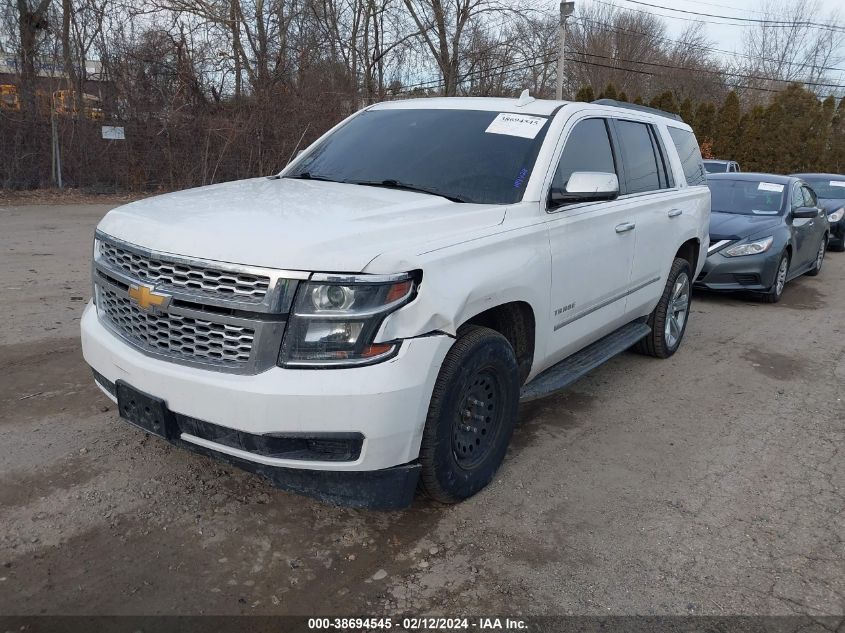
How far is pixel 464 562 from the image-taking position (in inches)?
116

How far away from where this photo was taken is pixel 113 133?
57.4 ft

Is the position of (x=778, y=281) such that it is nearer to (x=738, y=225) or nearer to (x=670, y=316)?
(x=738, y=225)

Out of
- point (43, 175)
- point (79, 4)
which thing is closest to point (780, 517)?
point (43, 175)

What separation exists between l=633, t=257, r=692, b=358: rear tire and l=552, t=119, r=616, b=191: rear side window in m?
1.48

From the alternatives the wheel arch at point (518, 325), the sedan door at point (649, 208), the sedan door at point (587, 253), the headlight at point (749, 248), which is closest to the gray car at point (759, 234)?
the headlight at point (749, 248)

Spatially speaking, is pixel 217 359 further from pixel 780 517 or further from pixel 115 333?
pixel 780 517

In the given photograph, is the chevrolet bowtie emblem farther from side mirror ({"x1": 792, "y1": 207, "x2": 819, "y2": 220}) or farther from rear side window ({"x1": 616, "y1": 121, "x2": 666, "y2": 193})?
side mirror ({"x1": 792, "y1": 207, "x2": 819, "y2": 220})

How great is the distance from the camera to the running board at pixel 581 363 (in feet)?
12.8

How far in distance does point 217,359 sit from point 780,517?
280 centimetres

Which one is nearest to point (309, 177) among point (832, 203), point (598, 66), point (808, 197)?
point (808, 197)

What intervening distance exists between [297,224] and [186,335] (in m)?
0.64

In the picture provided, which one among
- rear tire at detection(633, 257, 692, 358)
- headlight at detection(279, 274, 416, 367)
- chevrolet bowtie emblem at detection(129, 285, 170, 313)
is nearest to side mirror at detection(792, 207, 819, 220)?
rear tire at detection(633, 257, 692, 358)

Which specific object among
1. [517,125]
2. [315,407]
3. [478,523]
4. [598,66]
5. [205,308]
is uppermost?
[598,66]

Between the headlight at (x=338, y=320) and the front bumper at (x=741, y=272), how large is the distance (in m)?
6.66
